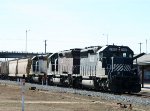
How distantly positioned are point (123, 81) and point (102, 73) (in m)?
2.09

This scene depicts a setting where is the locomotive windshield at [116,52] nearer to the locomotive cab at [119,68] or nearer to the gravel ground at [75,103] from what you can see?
the locomotive cab at [119,68]

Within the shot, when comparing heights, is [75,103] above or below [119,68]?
below

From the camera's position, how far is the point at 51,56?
41969 millimetres

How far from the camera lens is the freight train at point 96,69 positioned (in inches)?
1072

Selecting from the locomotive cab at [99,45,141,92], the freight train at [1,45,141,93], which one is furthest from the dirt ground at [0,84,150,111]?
the freight train at [1,45,141,93]

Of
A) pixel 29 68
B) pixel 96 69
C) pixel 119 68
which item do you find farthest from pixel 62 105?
pixel 29 68

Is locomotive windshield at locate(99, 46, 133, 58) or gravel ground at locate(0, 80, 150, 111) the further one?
locomotive windshield at locate(99, 46, 133, 58)

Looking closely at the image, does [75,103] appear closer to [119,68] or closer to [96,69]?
[119,68]

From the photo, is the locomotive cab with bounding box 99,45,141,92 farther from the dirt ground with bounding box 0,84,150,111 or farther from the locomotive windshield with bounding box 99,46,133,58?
the dirt ground with bounding box 0,84,150,111

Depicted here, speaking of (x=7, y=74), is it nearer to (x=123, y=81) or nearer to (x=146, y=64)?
(x=146, y=64)

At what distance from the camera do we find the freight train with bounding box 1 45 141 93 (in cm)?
2722

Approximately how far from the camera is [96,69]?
2986 cm

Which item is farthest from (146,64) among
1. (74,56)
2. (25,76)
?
(25,76)

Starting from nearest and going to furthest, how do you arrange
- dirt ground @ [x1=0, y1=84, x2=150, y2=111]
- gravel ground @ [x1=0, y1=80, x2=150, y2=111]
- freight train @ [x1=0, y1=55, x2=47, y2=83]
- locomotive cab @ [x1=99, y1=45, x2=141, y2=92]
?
dirt ground @ [x1=0, y1=84, x2=150, y2=111] → gravel ground @ [x1=0, y1=80, x2=150, y2=111] → locomotive cab @ [x1=99, y1=45, x2=141, y2=92] → freight train @ [x1=0, y1=55, x2=47, y2=83]
